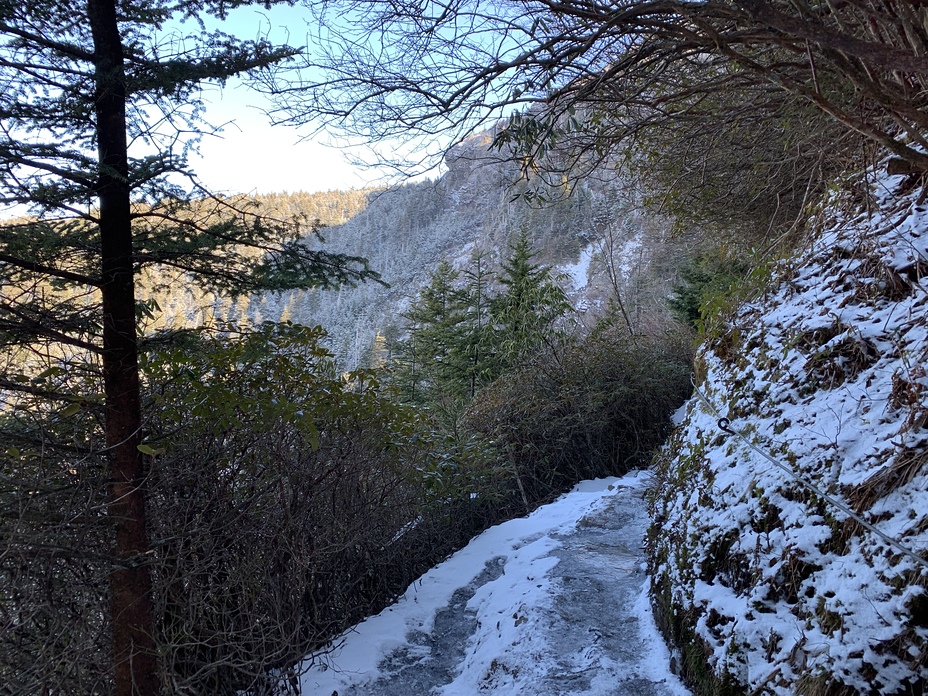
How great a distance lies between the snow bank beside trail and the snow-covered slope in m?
1.23

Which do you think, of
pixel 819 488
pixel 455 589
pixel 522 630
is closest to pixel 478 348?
pixel 455 589

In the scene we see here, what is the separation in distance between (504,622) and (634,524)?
2.24 meters

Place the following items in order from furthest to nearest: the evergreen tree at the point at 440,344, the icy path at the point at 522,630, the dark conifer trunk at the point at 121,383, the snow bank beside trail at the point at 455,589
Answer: the evergreen tree at the point at 440,344, the snow bank beside trail at the point at 455,589, the icy path at the point at 522,630, the dark conifer trunk at the point at 121,383

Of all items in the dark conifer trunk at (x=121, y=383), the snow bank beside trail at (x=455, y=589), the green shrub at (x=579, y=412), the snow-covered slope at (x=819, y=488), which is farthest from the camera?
the green shrub at (x=579, y=412)

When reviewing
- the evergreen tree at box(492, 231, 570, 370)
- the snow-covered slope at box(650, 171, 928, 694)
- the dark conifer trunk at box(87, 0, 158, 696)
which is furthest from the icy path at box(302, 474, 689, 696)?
the evergreen tree at box(492, 231, 570, 370)

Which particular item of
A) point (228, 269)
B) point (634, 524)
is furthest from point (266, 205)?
point (634, 524)

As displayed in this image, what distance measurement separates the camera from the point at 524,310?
11570 millimetres

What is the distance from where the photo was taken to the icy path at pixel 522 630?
3.38 m

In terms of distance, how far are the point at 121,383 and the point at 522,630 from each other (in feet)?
9.97

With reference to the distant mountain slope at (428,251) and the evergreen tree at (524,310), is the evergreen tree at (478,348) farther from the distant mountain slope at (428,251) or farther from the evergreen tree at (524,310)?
the distant mountain slope at (428,251)

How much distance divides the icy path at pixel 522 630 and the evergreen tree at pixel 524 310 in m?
4.93

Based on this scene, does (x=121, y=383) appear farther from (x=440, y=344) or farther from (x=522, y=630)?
(x=440, y=344)

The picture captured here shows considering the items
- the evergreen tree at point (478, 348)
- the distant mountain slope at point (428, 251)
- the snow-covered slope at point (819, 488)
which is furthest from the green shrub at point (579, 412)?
the distant mountain slope at point (428, 251)

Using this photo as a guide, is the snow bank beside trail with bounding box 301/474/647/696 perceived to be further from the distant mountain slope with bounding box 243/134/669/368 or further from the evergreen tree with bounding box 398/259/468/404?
the distant mountain slope with bounding box 243/134/669/368
